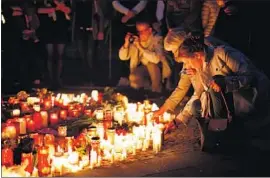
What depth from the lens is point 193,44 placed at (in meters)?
5.93

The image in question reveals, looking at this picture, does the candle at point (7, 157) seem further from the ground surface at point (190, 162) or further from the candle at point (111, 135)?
the candle at point (111, 135)

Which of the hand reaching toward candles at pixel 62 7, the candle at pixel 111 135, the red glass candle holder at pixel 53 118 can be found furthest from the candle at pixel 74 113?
the hand reaching toward candles at pixel 62 7

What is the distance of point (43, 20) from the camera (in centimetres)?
1027

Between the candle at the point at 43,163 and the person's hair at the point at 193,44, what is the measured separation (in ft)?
7.08

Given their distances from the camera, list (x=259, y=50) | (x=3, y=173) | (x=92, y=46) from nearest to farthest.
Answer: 1. (x=3, y=173)
2. (x=259, y=50)
3. (x=92, y=46)

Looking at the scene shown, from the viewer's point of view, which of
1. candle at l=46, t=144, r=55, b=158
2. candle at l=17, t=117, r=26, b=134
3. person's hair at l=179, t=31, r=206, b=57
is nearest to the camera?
candle at l=46, t=144, r=55, b=158

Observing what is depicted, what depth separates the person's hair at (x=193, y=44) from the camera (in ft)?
19.4

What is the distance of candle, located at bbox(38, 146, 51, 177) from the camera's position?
4.97m

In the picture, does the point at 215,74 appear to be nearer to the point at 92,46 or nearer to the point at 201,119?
the point at 201,119

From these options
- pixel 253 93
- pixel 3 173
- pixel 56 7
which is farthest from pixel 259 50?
pixel 3 173

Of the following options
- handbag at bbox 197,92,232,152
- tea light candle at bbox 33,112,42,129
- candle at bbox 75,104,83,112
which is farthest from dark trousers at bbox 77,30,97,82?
handbag at bbox 197,92,232,152

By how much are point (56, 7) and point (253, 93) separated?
5.67m

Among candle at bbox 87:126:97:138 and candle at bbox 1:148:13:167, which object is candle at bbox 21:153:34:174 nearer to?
candle at bbox 1:148:13:167

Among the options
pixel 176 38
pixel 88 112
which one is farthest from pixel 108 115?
pixel 176 38
